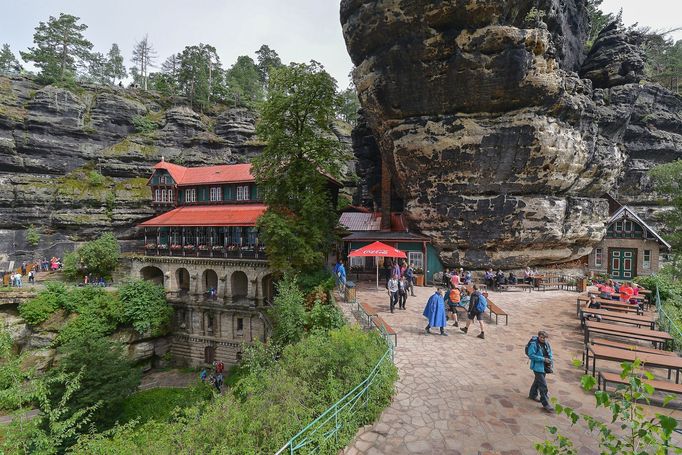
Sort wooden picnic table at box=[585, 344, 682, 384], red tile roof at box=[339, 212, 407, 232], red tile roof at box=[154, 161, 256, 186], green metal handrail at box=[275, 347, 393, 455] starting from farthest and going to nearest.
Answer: red tile roof at box=[154, 161, 256, 186] < red tile roof at box=[339, 212, 407, 232] < wooden picnic table at box=[585, 344, 682, 384] < green metal handrail at box=[275, 347, 393, 455]

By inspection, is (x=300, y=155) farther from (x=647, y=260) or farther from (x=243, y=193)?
(x=647, y=260)

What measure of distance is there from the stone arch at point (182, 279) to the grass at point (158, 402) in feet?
30.9

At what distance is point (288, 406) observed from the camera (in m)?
6.24

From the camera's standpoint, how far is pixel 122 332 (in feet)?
74.2

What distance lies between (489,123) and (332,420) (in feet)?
63.9

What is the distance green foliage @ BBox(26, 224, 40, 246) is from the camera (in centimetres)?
2864

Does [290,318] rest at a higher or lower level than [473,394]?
lower

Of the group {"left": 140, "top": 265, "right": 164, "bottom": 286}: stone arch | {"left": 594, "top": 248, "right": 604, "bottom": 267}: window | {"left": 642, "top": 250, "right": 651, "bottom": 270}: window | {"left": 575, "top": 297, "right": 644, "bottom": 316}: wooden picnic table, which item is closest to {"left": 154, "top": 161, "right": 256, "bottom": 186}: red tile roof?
{"left": 140, "top": 265, "right": 164, "bottom": 286}: stone arch

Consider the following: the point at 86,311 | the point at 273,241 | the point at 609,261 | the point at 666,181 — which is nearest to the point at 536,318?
the point at 273,241

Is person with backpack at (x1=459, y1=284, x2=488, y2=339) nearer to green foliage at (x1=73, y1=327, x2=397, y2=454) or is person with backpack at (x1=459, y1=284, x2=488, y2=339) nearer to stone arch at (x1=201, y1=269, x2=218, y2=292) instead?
green foliage at (x1=73, y1=327, x2=397, y2=454)

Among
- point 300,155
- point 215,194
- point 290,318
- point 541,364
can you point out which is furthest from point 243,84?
point 541,364

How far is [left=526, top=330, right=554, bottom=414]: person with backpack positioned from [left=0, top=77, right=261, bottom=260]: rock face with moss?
3758 centimetres

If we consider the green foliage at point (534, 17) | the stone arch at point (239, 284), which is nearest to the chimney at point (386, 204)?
the green foliage at point (534, 17)

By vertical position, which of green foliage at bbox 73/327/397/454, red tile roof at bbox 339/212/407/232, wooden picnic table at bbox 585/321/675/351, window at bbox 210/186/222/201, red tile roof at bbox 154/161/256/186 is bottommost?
green foliage at bbox 73/327/397/454
